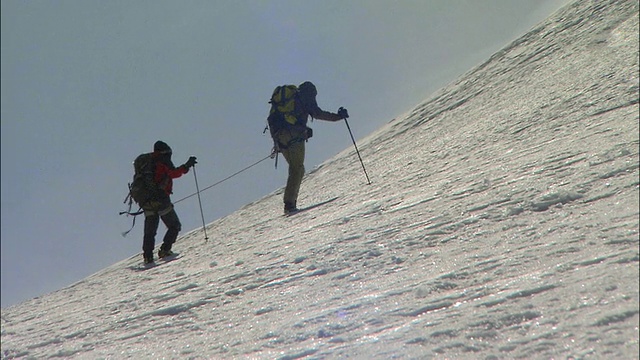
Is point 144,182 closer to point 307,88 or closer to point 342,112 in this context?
point 307,88

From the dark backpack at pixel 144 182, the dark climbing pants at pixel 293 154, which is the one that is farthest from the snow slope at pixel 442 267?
the dark backpack at pixel 144 182

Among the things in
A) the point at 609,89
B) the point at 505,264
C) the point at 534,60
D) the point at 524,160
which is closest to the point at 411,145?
the point at 534,60

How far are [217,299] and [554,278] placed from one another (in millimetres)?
2791

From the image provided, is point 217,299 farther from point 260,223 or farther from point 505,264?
point 260,223

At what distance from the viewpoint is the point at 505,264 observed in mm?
3758

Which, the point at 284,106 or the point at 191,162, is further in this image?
the point at 284,106

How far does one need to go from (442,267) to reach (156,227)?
5.95 metres

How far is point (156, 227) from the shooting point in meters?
9.20

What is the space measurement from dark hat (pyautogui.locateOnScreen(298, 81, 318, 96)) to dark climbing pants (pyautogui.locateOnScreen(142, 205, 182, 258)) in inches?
99.5

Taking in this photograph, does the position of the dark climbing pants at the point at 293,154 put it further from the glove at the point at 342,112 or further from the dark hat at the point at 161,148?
the dark hat at the point at 161,148

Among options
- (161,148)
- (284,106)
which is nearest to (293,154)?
(284,106)

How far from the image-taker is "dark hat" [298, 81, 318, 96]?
9.68 metres

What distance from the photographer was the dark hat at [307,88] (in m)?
9.68

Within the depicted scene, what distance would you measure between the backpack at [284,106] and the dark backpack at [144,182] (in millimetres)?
1880
